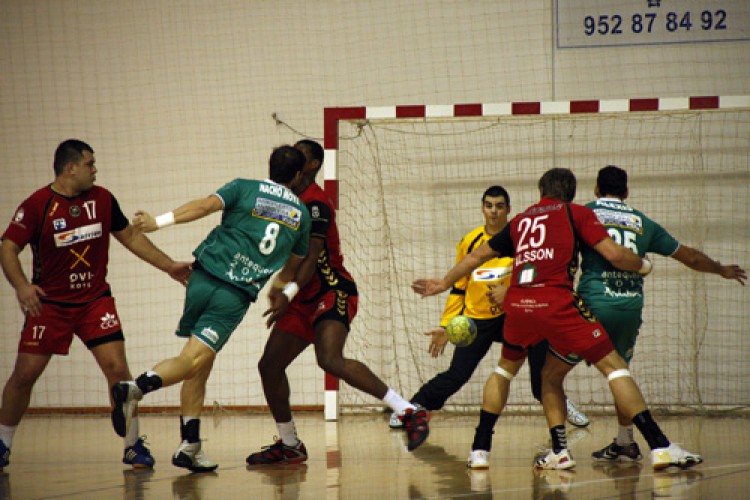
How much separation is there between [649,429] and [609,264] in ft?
3.79

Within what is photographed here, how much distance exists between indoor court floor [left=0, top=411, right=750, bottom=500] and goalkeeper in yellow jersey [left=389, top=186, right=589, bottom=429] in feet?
1.26

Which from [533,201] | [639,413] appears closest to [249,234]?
[639,413]

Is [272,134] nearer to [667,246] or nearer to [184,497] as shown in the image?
[667,246]

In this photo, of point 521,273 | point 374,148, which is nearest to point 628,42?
point 374,148

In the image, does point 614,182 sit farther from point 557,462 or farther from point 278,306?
point 278,306

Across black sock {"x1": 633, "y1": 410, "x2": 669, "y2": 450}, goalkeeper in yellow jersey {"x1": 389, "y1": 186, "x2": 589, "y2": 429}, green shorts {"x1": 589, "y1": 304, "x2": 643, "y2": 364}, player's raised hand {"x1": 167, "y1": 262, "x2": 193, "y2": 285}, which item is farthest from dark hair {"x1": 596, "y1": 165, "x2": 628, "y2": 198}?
player's raised hand {"x1": 167, "y1": 262, "x2": 193, "y2": 285}

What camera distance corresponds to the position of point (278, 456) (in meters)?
6.50

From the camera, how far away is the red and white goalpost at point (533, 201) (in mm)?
9938

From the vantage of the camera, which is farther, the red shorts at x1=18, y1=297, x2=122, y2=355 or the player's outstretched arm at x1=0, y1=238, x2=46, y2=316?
the red shorts at x1=18, y1=297, x2=122, y2=355

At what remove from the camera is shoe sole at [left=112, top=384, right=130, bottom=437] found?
209 inches

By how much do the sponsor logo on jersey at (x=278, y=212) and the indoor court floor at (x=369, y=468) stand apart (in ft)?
5.49

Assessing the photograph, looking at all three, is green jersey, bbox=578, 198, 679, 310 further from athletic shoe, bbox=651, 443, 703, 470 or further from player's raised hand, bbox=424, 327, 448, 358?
player's raised hand, bbox=424, 327, 448, 358

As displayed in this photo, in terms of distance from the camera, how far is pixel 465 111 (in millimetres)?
9312

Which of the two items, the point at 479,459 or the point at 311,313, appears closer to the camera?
the point at 479,459
